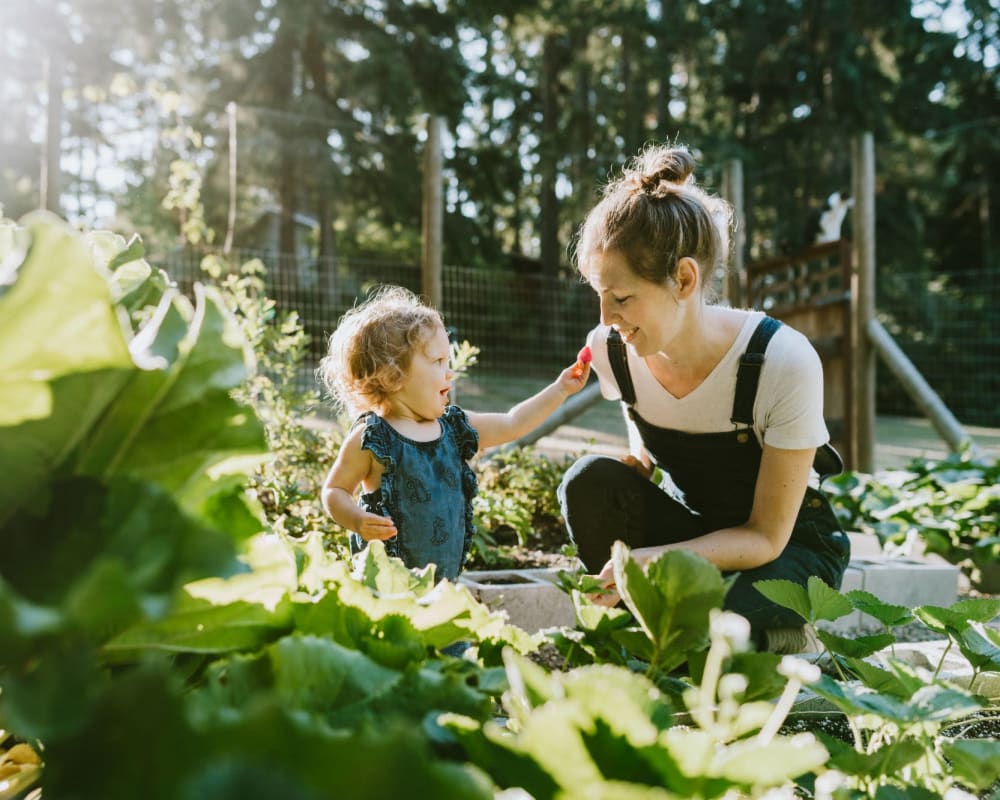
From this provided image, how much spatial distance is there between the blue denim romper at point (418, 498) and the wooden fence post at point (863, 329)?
3.92 meters

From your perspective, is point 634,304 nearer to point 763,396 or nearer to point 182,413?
point 763,396

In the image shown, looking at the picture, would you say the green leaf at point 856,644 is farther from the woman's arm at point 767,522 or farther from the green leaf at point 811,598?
the woman's arm at point 767,522

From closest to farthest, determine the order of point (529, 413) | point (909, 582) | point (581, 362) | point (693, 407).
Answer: point (693, 407) → point (581, 362) → point (529, 413) → point (909, 582)

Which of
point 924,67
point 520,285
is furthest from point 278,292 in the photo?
point 924,67

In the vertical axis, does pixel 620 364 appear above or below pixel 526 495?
above

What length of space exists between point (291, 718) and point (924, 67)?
25.5 meters

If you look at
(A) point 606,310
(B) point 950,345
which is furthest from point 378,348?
(B) point 950,345

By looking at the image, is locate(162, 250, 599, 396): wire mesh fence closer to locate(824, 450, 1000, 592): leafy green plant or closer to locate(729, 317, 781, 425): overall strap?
locate(824, 450, 1000, 592): leafy green plant

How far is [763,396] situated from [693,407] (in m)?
0.19

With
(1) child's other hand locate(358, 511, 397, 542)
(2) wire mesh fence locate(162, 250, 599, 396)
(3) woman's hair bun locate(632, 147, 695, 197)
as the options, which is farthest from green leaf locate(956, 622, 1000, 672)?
(2) wire mesh fence locate(162, 250, 599, 396)

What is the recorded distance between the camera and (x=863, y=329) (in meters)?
5.75

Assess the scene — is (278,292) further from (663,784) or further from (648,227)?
(663,784)

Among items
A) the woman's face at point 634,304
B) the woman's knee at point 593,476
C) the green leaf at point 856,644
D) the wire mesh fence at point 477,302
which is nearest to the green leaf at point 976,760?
the green leaf at point 856,644

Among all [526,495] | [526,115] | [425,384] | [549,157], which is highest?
[526,115]
